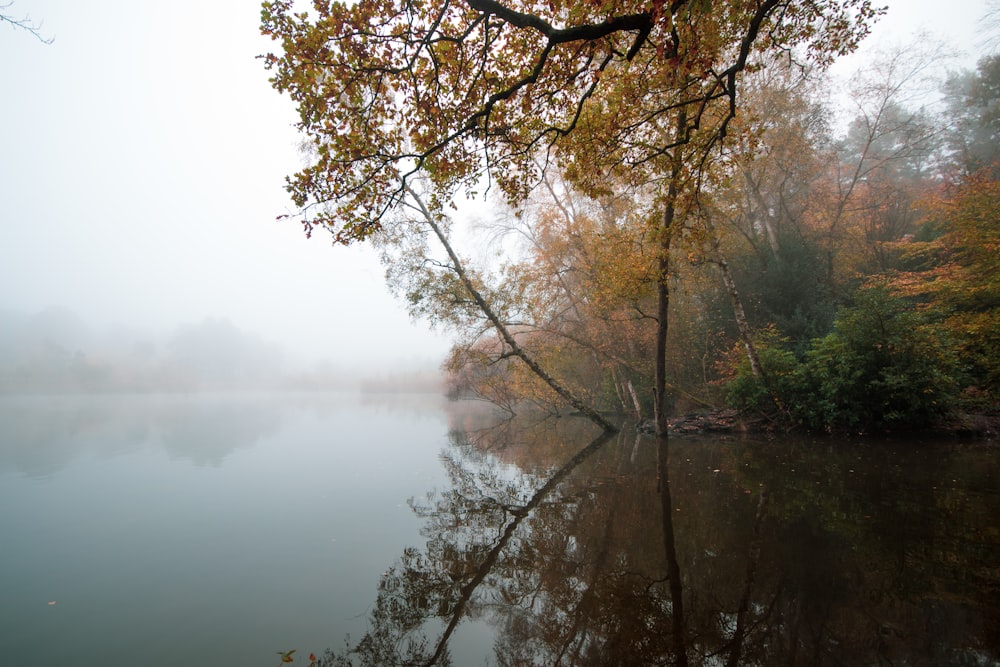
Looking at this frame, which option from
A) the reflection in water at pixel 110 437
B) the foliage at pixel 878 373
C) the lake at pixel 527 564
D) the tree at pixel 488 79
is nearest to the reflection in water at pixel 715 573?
the lake at pixel 527 564

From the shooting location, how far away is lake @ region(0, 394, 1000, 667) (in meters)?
2.61

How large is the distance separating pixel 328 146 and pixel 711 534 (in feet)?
18.5

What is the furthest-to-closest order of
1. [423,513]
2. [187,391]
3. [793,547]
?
[187,391]
[423,513]
[793,547]

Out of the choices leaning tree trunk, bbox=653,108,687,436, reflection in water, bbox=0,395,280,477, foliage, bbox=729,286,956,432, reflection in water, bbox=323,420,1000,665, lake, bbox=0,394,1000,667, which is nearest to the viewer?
reflection in water, bbox=323,420,1000,665

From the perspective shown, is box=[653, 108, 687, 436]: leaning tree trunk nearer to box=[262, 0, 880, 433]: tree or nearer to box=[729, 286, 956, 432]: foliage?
box=[262, 0, 880, 433]: tree

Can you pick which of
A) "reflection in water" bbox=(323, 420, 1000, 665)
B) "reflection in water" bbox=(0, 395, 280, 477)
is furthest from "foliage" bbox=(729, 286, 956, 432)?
"reflection in water" bbox=(0, 395, 280, 477)

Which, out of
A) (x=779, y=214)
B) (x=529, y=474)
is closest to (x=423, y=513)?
(x=529, y=474)

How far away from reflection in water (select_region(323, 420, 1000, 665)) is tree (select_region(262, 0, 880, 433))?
3.88 metres

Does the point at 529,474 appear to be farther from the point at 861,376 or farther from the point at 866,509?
the point at 861,376

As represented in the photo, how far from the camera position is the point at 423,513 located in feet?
19.0

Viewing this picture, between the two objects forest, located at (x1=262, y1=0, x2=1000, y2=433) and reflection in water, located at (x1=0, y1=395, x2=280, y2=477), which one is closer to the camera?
forest, located at (x1=262, y1=0, x2=1000, y2=433)

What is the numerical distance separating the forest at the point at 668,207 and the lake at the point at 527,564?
9.66ft

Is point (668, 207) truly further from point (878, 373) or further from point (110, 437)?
point (110, 437)

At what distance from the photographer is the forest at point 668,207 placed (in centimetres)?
466
